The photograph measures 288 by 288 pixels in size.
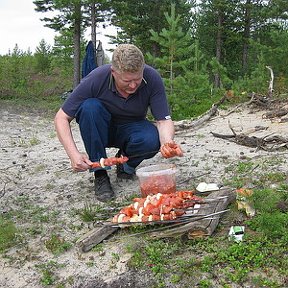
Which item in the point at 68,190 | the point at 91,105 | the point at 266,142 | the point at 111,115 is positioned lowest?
the point at 68,190

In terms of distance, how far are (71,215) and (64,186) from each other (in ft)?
2.93

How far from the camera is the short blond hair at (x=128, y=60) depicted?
11.3 ft

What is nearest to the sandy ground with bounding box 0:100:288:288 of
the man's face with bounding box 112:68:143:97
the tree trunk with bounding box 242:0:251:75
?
the man's face with bounding box 112:68:143:97

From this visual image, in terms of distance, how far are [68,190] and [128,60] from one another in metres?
1.67

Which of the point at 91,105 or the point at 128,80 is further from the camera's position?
the point at 91,105

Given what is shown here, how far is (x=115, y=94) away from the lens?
402 cm

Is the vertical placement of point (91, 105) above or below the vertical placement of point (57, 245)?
above

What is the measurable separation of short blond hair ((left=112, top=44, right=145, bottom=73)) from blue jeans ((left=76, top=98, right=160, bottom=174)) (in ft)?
2.01

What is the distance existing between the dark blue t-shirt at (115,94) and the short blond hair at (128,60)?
0.44m

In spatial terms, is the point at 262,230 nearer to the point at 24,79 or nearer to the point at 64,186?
the point at 64,186

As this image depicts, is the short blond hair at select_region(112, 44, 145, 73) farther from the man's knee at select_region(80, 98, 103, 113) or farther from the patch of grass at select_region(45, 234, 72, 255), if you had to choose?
the patch of grass at select_region(45, 234, 72, 255)

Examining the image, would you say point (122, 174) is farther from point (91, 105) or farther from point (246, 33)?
point (246, 33)

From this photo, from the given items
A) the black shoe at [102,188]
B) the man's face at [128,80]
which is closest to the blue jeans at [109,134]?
the black shoe at [102,188]

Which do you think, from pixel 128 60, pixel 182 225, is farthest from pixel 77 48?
pixel 182 225
